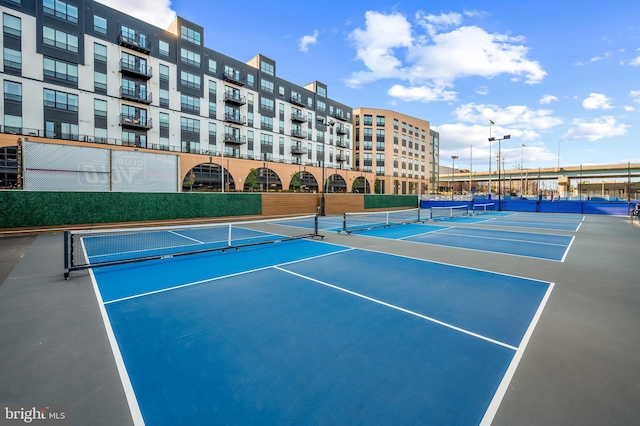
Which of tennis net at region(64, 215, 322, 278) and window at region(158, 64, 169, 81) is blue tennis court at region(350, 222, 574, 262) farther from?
window at region(158, 64, 169, 81)

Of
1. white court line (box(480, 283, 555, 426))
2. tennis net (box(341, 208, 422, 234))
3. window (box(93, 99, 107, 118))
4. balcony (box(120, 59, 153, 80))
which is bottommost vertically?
white court line (box(480, 283, 555, 426))

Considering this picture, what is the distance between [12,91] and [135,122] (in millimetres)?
10576

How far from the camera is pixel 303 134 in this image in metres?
59.1

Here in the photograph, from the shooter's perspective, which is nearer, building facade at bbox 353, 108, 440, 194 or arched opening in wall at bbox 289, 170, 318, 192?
→ arched opening in wall at bbox 289, 170, 318, 192

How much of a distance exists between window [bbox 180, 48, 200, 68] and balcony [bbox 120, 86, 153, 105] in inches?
310

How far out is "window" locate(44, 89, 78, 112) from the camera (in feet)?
101

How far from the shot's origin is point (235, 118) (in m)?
47.3

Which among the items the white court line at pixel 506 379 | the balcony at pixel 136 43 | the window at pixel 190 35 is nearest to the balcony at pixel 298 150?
the window at pixel 190 35

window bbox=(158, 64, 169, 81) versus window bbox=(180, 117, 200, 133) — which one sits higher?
window bbox=(158, 64, 169, 81)

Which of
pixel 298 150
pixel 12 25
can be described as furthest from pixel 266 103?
pixel 12 25

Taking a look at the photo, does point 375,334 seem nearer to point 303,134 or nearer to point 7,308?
point 7,308

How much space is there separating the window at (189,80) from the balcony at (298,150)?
64.7ft

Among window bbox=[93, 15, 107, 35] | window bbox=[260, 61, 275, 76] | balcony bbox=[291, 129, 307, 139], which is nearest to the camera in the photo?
window bbox=[93, 15, 107, 35]

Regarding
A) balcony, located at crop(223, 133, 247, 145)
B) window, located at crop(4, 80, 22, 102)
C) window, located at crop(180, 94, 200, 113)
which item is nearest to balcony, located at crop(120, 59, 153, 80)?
window, located at crop(180, 94, 200, 113)
